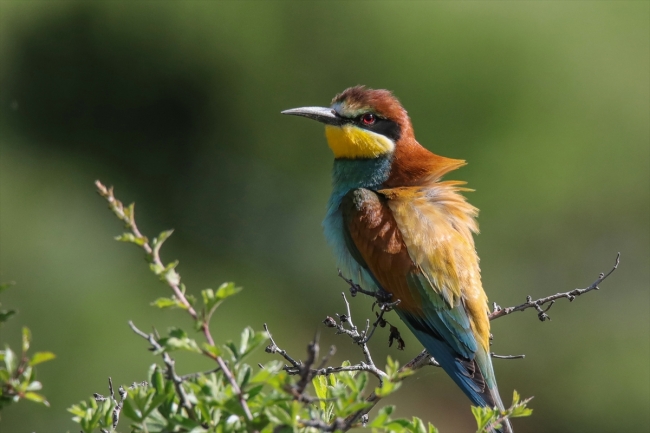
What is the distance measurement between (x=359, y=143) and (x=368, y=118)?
0.10 meters

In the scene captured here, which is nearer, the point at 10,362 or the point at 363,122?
the point at 10,362

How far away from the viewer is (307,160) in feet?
17.4

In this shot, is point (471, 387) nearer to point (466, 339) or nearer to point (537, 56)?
point (466, 339)

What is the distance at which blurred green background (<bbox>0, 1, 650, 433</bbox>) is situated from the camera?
484cm

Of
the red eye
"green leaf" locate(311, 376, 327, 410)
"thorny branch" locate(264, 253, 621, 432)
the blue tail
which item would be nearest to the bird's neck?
the red eye

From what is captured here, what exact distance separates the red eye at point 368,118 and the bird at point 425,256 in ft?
0.59

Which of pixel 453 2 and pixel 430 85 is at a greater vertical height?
pixel 453 2

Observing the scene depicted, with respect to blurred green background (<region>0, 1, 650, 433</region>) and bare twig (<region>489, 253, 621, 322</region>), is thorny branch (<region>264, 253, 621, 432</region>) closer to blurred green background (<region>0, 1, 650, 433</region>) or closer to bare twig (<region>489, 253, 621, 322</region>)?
bare twig (<region>489, 253, 621, 322</region>)

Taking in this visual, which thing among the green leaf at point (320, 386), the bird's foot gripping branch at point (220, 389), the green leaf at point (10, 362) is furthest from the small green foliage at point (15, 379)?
the green leaf at point (320, 386)

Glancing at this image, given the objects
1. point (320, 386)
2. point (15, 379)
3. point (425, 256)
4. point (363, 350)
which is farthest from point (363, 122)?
point (15, 379)

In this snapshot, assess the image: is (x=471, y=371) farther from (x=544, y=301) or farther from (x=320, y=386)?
(x=320, y=386)

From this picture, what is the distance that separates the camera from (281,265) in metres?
5.16

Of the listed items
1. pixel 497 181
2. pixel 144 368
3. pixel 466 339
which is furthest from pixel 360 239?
pixel 497 181

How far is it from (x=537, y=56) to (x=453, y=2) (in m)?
0.69
